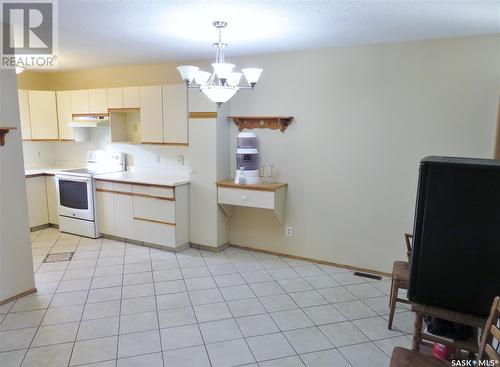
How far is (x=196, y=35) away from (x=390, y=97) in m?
1.96

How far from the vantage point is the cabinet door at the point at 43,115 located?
504cm

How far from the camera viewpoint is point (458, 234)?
1672 mm

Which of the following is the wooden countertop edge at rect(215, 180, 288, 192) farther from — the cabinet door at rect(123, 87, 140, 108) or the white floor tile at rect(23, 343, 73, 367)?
the white floor tile at rect(23, 343, 73, 367)

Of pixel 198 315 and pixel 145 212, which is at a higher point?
pixel 145 212

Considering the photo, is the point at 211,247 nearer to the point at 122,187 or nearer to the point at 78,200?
the point at 122,187

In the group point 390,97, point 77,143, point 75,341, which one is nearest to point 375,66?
point 390,97

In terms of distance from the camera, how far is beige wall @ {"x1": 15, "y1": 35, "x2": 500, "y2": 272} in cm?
315

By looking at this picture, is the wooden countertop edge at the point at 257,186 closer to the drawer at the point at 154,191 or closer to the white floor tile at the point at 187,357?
the drawer at the point at 154,191

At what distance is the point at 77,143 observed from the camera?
5590 mm

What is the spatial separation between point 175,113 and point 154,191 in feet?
3.26

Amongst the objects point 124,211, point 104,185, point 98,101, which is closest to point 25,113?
point 98,101

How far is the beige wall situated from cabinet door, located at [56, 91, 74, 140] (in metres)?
2.63

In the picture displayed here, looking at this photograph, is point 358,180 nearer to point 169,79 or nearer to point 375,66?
point 375,66

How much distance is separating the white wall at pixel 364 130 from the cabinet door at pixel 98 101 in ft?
6.12
